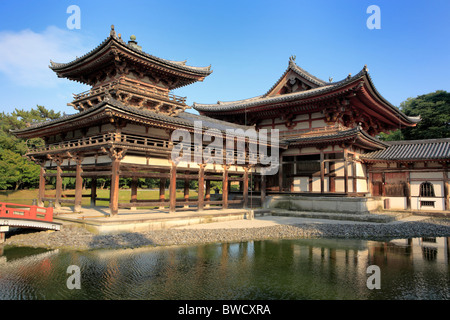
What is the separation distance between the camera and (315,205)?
24.5m

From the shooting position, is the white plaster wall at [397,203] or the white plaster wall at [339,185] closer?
the white plaster wall at [339,185]

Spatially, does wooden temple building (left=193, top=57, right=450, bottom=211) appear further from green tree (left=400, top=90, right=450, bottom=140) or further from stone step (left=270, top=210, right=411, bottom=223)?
green tree (left=400, top=90, right=450, bottom=140)

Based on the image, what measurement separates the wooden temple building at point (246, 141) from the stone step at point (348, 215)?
1258mm

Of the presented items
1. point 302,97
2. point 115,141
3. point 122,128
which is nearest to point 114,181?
point 115,141

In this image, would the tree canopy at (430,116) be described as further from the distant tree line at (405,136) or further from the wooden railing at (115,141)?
the wooden railing at (115,141)

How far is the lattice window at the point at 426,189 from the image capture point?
2434 centimetres

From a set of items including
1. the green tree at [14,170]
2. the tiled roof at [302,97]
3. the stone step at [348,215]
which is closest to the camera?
the stone step at [348,215]

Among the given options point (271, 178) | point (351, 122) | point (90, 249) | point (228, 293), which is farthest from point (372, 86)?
point (90, 249)

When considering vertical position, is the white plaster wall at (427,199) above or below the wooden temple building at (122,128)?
below

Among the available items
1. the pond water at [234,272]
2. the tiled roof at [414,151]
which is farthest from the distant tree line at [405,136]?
the pond water at [234,272]

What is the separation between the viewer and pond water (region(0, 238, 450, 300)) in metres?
8.37

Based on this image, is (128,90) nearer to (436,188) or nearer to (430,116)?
(436,188)

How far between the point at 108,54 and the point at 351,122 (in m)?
21.1

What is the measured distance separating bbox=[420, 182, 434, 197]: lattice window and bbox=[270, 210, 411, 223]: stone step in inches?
97.9
